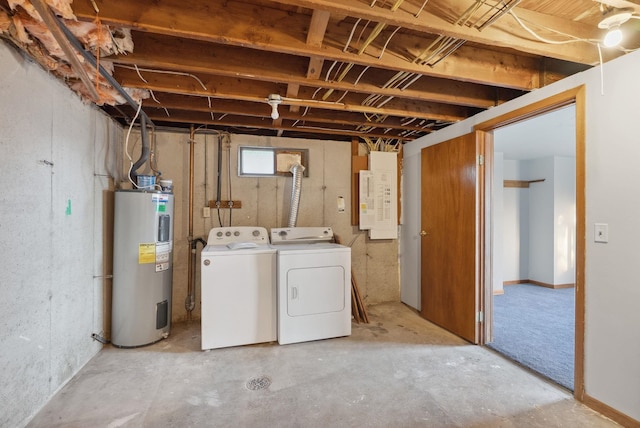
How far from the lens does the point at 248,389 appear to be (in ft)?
6.57

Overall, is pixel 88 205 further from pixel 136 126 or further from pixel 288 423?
pixel 288 423

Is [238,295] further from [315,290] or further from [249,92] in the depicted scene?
[249,92]

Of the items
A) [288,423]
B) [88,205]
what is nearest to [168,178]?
[88,205]

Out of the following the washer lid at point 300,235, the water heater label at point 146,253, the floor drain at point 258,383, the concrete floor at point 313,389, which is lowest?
the floor drain at point 258,383

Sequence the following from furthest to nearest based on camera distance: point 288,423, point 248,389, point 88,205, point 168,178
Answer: point 168,178
point 88,205
point 248,389
point 288,423

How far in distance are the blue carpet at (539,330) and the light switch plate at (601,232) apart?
109 cm

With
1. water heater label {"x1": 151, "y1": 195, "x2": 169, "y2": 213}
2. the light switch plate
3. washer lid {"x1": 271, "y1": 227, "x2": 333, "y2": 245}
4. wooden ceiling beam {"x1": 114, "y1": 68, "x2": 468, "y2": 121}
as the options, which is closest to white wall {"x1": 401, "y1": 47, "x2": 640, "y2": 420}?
the light switch plate

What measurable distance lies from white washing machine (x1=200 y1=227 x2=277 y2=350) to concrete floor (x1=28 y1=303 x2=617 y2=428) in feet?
0.42

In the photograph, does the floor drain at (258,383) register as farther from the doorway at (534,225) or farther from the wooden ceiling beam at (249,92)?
the doorway at (534,225)

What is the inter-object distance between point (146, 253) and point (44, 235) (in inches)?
32.8

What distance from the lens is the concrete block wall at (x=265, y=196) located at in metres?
3.23

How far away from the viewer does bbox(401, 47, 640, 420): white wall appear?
1613mm

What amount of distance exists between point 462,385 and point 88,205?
3254mm

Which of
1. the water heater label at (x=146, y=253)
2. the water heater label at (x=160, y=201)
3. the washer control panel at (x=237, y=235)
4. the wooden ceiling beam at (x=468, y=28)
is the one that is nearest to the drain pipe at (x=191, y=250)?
the washer control panel at (x=237, y=235)
